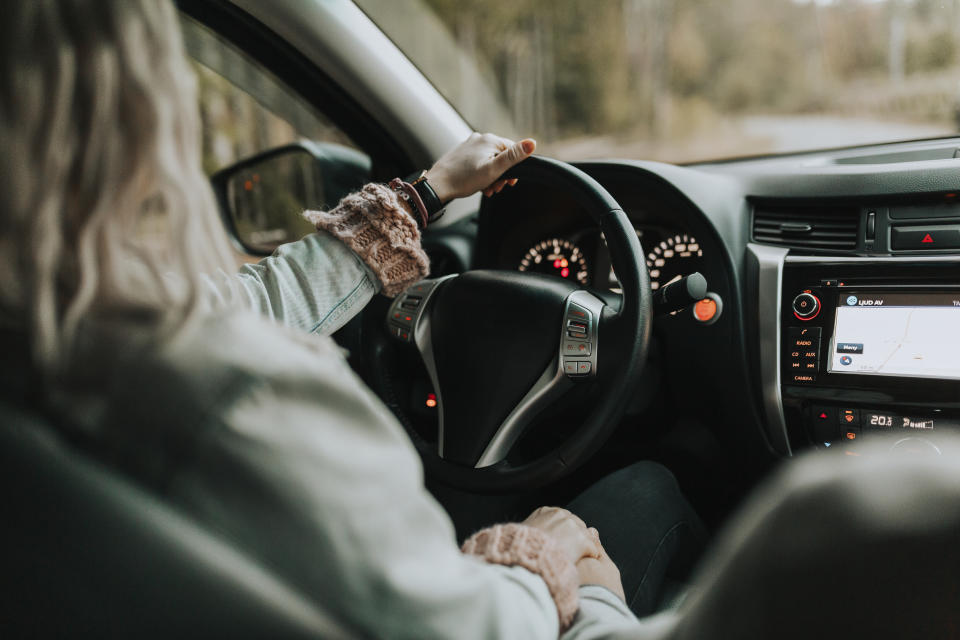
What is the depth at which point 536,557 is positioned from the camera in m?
0.83

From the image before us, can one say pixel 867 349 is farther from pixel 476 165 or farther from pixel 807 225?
pixel 476 165

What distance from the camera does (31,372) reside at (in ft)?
1.78

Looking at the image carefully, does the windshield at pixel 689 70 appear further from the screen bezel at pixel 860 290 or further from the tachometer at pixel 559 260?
the screen bezel at pixel 860 290

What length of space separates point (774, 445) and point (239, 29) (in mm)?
1529

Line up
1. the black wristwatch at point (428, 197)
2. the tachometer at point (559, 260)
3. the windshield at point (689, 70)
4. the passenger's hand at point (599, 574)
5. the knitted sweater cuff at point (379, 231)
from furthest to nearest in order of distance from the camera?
the windshield at point (689, 70), the tachometer at point (559, 260), the black wristwatch at point (428, 197), the knitted sweater cuff at point (379, 231), the passenger's hand at point (599, 574)

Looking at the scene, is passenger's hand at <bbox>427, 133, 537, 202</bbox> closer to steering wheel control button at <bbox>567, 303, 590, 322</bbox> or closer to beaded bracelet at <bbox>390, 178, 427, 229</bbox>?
beaded bracelet at <bbox>390, 178, 427, 229</bbox>

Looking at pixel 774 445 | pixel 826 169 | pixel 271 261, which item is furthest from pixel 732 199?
pixel 271 261

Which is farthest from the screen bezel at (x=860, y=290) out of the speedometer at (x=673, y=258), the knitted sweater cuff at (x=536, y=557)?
the knitted sweater cuff at (x=536, y=557)

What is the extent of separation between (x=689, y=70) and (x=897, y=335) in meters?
2.94

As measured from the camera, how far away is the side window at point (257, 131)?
1736 millimetres

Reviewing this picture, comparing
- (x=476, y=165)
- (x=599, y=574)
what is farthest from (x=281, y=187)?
(x=599, y=574)

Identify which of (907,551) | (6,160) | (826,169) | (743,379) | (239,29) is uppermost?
(239,29)

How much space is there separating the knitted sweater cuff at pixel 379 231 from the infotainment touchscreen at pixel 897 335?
0.90m

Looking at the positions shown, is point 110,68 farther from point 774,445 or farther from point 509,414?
point 774,445
